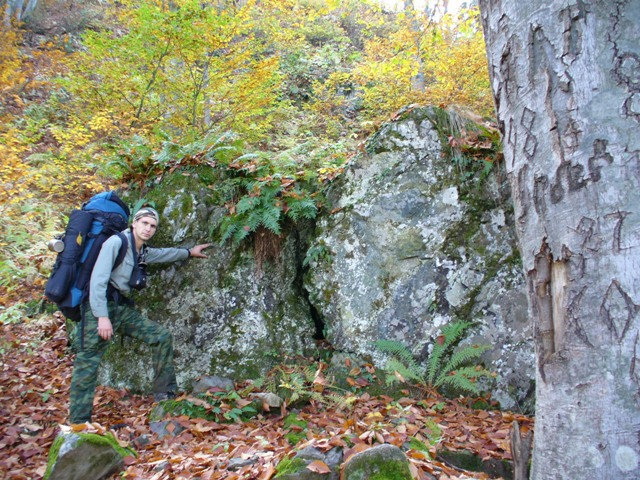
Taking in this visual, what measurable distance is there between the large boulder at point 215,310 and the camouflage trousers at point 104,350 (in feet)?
1.58

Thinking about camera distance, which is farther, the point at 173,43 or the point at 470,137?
the point at 173,43

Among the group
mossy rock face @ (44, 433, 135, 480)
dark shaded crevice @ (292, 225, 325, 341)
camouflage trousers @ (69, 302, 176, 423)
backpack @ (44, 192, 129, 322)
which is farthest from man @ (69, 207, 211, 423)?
dark shaded crevice @ (292, 225, 325, 341)

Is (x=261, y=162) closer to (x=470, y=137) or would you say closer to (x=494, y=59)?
(x=470, y=137)

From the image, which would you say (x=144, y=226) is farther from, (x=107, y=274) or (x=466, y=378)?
(x=466, y=378)

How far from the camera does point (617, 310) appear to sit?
5.48 feet

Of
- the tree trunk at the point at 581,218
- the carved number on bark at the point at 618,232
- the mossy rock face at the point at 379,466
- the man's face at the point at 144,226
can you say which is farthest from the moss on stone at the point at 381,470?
the man's face at the point at 144,226

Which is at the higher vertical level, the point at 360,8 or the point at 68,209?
the point at 360,8

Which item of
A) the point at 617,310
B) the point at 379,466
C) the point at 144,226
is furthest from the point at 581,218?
the point at 144,226

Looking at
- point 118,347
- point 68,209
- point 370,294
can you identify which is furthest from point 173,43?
point 370,294

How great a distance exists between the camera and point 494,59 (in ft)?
6.95

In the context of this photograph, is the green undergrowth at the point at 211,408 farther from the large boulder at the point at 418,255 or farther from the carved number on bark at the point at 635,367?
the carved number on bark at the point at 635,367

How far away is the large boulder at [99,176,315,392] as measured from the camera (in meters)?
5.96

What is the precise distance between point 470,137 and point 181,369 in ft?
16.3

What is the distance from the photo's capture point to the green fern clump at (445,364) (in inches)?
196
